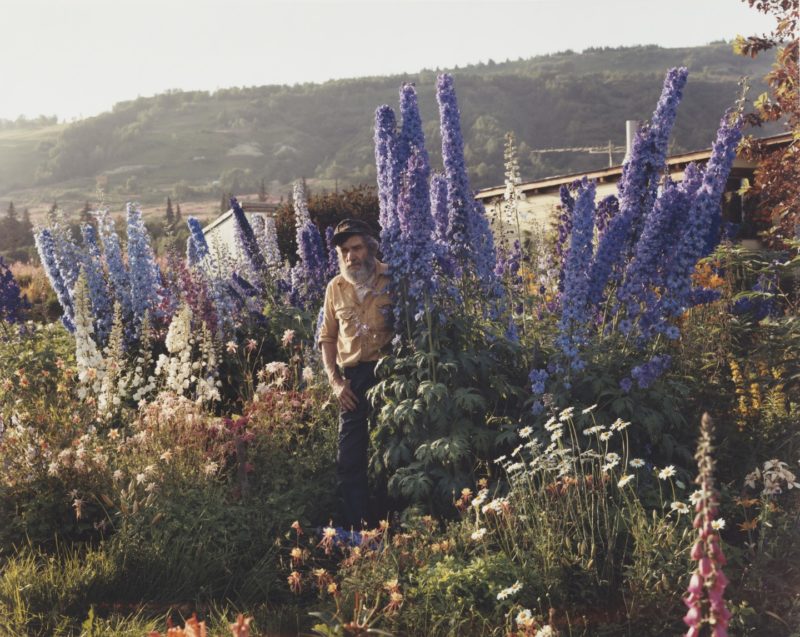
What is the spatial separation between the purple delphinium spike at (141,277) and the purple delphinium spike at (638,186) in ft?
15.3

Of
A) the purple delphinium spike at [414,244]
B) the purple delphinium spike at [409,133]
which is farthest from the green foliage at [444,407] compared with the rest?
the purple delphinium spike at [409,133]

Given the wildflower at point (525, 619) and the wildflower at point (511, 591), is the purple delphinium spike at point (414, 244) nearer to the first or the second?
the wildflower at point (511, 591)

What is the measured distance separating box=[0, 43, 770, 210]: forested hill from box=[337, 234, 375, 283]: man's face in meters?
47.9

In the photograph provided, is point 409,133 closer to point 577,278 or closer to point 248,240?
point 577,278

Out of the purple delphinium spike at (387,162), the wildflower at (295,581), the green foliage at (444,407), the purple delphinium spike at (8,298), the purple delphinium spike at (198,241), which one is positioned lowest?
the wildflower at (295,581)

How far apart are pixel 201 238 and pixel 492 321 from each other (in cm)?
467

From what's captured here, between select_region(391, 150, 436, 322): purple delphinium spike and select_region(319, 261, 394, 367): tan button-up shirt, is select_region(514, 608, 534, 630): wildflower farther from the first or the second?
select_region(319, 261, 394, 367): tan button-up shirt

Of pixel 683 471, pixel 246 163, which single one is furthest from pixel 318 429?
pixel 246 163

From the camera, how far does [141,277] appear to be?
8.04m

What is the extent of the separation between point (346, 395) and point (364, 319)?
53 cm

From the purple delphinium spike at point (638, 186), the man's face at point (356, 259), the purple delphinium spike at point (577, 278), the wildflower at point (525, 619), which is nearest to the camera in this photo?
the wildflower at point (525, 619)

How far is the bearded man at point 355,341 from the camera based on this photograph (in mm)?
5250

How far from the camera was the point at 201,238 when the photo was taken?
30.7 feet

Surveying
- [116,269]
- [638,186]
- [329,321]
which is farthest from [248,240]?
[638,186]
